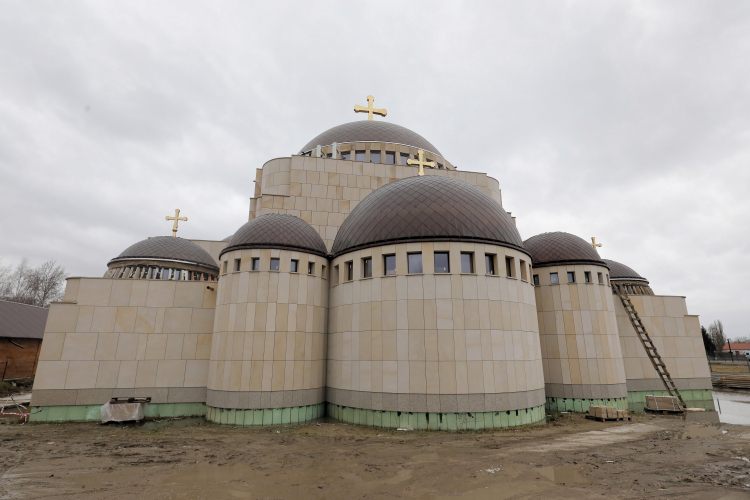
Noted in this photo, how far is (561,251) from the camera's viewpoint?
73.9ft

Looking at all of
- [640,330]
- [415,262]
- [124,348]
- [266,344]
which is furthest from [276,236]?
[640,330]

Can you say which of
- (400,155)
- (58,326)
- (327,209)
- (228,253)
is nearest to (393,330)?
(228,253)

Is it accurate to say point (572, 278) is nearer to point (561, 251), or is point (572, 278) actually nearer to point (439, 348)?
point (561, 251)

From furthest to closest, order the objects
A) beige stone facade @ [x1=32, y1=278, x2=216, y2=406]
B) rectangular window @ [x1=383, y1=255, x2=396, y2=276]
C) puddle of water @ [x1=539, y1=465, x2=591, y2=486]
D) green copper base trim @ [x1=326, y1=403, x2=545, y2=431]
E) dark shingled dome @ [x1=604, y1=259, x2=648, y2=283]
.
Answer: dark shingled dome @ [x1=604, y1=259, x2=648, y2=283]
beige stone facade @ [x1=32, y1=278, x2=216, y2=406]
rectangular window @ [x1=383, y1=255, x2=396, y2=276]
green copper base trim @ [x1=326, y1=403, x2=545, y2=431]
puddle of water @ [x1=539, y1=465, x2=591, y2=486]

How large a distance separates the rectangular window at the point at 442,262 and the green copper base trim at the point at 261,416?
→ 9606 mm

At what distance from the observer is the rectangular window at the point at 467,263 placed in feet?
55.8

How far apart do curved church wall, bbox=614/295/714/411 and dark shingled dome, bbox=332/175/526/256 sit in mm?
13577

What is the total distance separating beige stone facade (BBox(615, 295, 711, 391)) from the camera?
2450 centimetres

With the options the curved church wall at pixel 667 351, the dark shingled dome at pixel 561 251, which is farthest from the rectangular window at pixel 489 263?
the curved church wall at pixel 667 351

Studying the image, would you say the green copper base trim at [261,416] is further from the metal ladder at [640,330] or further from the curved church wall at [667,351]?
the metal ladder at [640,330]

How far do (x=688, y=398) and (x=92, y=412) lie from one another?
3773 centimetres

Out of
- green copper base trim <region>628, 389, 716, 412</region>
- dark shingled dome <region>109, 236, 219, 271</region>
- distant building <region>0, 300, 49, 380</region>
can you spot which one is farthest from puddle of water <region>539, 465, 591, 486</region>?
distant building <region>0, 300, 49, 380</region>

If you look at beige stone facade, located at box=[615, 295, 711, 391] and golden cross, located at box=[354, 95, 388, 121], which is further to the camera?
golden cross, located at box=[354, 95, 388, 121]

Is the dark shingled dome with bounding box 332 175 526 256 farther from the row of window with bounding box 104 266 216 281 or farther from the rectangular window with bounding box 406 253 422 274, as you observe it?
the row of window with bounding box 104 266 216 281
